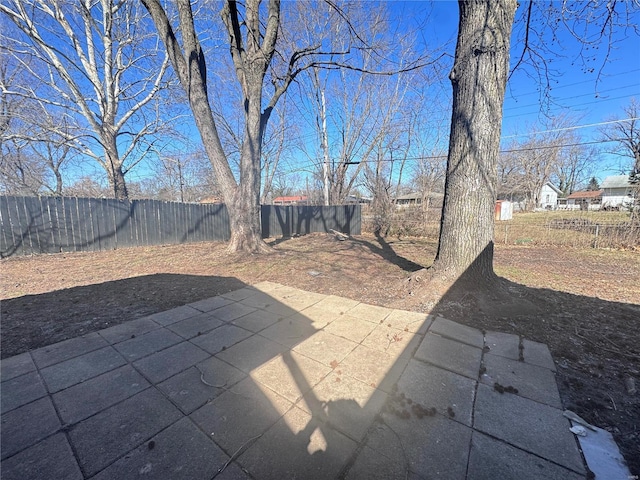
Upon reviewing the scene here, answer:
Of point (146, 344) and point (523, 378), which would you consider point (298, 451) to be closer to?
point (523, 378)

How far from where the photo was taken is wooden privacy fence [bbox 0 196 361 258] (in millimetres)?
6270

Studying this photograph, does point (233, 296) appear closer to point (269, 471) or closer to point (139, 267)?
point (269, 471)

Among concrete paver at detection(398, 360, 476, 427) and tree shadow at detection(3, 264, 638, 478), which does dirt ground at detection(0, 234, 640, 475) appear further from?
concrete paver at detection(398, 360, 476, 427)

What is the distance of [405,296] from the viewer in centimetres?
345

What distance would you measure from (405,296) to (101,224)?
8719 millimetres

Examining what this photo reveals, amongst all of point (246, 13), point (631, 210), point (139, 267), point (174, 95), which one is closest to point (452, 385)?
point (139, 267)

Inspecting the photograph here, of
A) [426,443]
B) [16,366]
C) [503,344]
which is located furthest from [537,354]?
[16,366]

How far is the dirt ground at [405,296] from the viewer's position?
1905 mm

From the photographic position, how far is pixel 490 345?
91.7 inches

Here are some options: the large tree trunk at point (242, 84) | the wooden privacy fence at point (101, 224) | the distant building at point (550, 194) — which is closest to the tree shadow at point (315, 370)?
the large tree trunk at point (242, 84)

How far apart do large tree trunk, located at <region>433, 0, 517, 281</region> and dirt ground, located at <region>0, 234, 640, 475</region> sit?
521mm

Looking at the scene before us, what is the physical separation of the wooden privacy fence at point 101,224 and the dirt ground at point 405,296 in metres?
0.60

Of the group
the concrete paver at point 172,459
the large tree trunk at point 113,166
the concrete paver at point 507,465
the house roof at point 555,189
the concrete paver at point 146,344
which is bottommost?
the concrete paver at point 146,344

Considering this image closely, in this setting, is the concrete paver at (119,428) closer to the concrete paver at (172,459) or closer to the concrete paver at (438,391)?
the concrete paver at (172,459)
